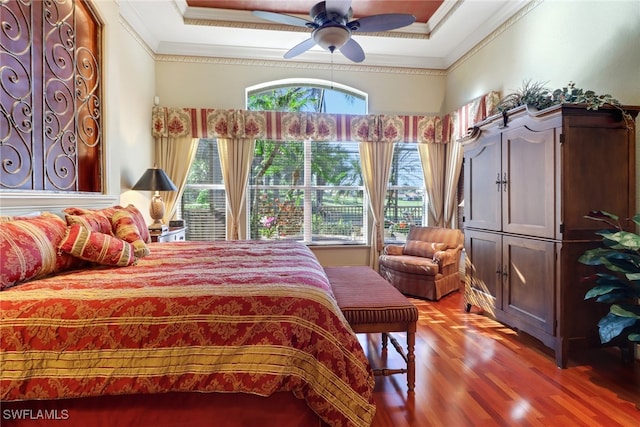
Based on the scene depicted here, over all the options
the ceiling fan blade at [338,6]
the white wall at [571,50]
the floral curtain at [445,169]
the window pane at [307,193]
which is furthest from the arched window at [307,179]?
the ceiling fan blade at [338,6]

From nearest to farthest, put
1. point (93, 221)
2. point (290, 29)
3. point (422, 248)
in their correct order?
point (93, 221), point (290, 29), point (422, 248)

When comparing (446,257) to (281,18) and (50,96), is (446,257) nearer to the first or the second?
(281,18)

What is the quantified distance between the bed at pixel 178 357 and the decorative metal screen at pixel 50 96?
114cm

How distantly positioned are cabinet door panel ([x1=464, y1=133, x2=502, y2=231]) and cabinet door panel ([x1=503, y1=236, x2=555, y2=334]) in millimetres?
295

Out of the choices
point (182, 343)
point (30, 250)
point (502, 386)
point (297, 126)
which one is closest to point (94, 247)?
point (30, 250)

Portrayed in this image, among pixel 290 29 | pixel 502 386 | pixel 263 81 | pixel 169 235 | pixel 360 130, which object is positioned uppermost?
pixel 290 29

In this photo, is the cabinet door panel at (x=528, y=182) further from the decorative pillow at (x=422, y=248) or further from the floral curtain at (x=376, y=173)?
the floral curtain at (x=376, y=173)

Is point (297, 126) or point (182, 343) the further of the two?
point (297, 126)

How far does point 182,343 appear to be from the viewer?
1.29 metres

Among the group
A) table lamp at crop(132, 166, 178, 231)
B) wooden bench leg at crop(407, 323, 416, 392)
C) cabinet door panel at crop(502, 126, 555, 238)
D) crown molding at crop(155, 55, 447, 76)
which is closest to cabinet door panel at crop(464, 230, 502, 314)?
cabinet door panel at crop(502, 126, 555, 238)

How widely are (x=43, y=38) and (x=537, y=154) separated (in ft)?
11.8

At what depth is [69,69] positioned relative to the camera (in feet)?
8.32

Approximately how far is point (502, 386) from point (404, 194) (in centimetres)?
340

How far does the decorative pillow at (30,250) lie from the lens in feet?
4.72
